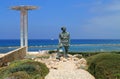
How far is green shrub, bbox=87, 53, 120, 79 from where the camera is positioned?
1468 centimetres

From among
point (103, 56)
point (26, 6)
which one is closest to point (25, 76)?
point (103, 56)

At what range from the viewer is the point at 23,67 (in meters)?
15.2

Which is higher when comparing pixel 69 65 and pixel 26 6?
pixel 26 6

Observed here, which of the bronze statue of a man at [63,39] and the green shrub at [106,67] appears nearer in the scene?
the green shrub at [106,67]

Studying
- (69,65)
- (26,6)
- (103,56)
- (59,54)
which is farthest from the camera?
(26,6)

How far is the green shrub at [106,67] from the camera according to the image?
14679mm

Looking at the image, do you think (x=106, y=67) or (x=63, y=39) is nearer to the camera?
(x=106, y=67)

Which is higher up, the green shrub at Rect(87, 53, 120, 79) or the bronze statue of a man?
the bronze statue of a man

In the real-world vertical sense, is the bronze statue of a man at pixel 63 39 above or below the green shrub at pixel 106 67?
above

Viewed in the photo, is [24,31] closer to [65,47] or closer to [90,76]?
[65,47]

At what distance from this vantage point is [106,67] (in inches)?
589

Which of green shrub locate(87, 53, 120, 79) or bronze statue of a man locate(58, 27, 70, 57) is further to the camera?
bronze statue of a man locate(58, 27, 70, 57)

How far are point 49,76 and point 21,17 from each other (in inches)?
1014

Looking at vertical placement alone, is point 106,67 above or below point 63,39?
below
